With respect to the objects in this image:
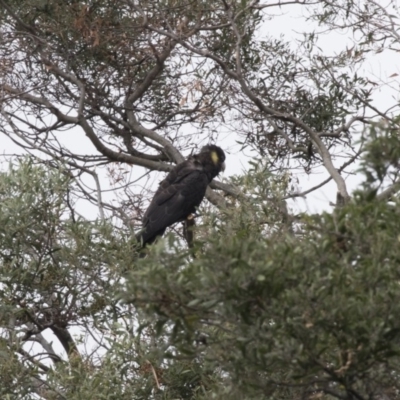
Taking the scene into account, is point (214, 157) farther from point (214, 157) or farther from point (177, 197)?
point (177, 197)

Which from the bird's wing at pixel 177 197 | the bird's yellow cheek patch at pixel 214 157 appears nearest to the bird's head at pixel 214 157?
the bird's yellow cheek patch at pixel 214 157

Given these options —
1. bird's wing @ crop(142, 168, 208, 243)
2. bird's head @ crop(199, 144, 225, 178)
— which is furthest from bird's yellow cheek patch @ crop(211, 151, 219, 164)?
bird's wing @ crop(142, 168, 208, 243)

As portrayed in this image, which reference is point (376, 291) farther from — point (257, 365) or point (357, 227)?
point (257, 365)

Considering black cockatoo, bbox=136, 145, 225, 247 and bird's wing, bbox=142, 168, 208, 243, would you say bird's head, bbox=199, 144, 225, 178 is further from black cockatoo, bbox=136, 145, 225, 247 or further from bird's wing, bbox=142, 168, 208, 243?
bird's wing, bbox=142, 168, 208, 243

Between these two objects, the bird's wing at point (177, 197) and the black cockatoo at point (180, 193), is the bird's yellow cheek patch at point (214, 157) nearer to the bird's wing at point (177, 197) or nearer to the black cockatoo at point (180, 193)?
the black cockatoo at point (180, 193)

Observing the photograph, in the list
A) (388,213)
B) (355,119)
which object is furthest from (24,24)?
(388,213)

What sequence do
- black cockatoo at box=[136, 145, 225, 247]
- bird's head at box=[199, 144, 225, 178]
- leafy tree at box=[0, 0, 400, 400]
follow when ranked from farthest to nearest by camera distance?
bird's head at box=[199, 144, 225, 178], black cockatoo at box=[136, 145, 225, 247], leafy tree at box=[0, 0, 400, 400]

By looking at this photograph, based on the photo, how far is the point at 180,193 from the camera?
25.9ft

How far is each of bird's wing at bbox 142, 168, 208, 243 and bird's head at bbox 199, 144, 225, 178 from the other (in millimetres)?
193

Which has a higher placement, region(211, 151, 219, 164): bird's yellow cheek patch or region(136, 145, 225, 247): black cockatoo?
region(211, 151, 219, 164): bird's yellow cheek patch

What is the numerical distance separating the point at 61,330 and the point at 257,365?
272 cm

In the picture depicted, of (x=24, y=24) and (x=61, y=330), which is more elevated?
(x=24, y=24)

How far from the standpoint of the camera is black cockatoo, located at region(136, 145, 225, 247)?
7715 mm

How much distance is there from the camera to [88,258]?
5.64 metres
